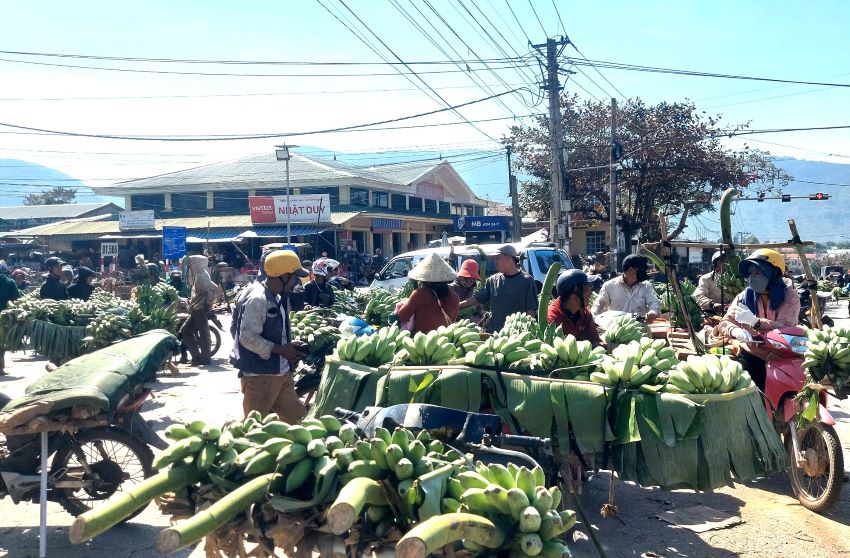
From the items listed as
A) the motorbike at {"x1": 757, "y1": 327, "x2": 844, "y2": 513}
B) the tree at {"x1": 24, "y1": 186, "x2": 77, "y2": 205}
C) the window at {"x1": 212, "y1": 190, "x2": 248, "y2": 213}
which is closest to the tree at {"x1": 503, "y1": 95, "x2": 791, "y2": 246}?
the window at {"x1": 212, "y1": 190, "x2": 248, "y2": 213}

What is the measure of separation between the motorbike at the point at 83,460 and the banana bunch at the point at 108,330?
355 cm

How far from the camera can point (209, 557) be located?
2645mm

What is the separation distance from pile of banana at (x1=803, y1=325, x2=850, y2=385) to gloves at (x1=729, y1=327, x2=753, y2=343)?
1.37 feet

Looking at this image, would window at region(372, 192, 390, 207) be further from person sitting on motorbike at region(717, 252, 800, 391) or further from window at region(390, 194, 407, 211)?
person sitting on motorbike at region(717, 252, 800, 391)

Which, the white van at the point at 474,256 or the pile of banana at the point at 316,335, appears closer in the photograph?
the pile of banana at the point at 316,335

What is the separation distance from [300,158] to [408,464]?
140 feet

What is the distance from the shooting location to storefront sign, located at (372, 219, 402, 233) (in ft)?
122

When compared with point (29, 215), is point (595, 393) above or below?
below

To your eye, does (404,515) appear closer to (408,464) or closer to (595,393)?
(408,464)

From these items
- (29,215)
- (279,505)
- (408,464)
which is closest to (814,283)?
(408,464)

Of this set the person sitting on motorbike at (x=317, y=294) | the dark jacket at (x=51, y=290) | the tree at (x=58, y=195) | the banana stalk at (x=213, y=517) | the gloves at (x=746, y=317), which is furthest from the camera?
the tree at (x=58, y=195)

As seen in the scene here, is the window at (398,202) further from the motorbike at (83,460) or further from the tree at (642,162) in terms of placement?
the motorbike at (83,460)

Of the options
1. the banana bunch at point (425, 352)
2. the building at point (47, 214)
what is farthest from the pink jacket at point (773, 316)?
the building at point (47, 214)

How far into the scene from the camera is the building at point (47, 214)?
50281 mm
